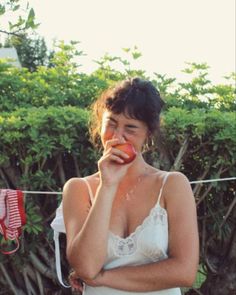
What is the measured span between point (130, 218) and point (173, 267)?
0.82 feet

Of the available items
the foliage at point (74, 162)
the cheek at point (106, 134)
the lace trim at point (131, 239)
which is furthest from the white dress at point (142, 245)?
the foliage at point (74, 162)

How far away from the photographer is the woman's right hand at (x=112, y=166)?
2309 millimetres

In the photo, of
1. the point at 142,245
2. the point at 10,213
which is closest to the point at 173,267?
the point at 142,245

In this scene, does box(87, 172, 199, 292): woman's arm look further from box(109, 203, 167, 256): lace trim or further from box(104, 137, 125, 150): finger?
box(104, 137, 125, 150): finger

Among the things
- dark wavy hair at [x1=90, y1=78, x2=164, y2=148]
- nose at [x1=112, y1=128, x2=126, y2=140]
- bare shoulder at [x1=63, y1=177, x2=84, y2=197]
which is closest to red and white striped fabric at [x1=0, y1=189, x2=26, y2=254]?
bare shoulder at [x1=63, y1=177, x2=84, y2=197]

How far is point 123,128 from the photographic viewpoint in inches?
95.3

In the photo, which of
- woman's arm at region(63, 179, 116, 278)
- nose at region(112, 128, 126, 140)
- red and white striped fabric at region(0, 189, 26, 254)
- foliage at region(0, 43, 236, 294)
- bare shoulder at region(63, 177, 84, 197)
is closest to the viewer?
woman's arm at region(63, 179, 116, 278)

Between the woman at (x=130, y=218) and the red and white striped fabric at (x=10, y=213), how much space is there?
1299 mm

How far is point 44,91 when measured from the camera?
18.3ft

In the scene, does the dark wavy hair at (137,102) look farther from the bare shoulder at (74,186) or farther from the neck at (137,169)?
the bare shoulder at (74,186)

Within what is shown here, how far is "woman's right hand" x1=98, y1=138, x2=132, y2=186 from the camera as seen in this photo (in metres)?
2.31

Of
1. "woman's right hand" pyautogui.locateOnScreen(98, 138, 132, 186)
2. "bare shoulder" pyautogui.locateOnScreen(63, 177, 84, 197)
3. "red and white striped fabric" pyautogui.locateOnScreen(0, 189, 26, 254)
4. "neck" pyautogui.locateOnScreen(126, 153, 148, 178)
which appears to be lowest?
"red and white striped fabric" pyautogui.locateOnScreen(0, 189, 26, 254)

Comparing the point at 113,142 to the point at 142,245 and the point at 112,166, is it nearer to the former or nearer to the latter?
the point at 112,166

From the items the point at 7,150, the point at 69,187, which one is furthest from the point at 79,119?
the point at 69,187
